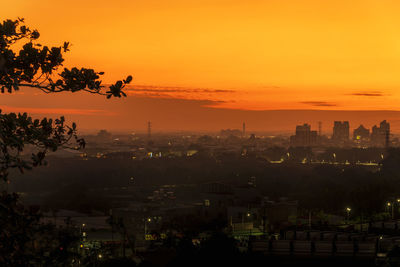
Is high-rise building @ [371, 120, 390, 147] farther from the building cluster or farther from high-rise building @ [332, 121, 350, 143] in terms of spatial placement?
high-rise building @ [332, 121, 350, 143]

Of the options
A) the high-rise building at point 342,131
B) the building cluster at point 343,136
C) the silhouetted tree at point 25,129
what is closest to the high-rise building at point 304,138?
the building cluster at point 343,136

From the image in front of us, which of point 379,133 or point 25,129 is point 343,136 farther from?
point 25,129

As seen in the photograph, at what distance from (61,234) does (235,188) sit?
46.0 m

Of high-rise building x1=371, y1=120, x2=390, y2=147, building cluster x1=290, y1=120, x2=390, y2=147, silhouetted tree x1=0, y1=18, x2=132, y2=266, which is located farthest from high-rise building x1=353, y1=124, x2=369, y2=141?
silhouetted tree x1=0, y1=18, x2=132, y2=266

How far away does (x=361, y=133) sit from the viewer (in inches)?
6255

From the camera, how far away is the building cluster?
468ft

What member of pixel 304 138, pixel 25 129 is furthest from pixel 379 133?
pixel 25 129

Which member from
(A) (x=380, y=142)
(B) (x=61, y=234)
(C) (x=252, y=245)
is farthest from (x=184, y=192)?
(A) (x=380, y=142)

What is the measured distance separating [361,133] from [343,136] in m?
4.11

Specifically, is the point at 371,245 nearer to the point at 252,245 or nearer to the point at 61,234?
the point at 252,245

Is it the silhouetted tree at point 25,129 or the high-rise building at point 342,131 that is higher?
the silhouetted tree at point 25,129

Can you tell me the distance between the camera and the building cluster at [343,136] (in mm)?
142625

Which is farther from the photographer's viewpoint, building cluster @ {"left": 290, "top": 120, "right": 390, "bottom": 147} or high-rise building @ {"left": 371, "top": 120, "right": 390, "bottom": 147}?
building cluster @ {"left": 290, "top": 120, "right": 390, "bottom": 147}

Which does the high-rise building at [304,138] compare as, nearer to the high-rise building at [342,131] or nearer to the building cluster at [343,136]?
the building cluster at [343,136]
